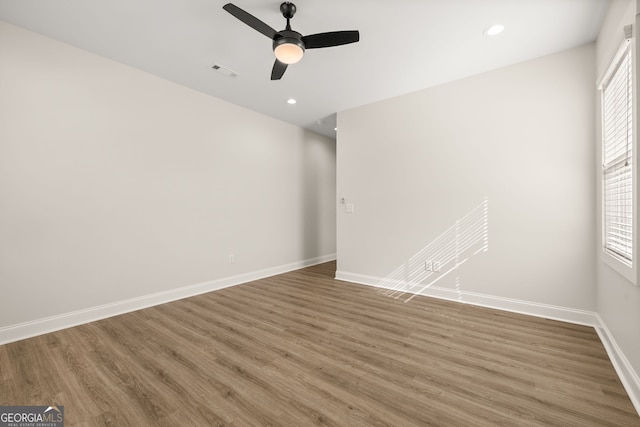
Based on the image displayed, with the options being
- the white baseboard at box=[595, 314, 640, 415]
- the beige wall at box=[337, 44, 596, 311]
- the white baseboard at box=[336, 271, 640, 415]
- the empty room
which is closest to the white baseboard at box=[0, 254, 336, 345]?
the empty room

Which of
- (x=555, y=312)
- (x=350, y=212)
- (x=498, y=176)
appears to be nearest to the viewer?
(x=555, y=312)

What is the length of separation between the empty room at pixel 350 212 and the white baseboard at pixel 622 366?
2 cm

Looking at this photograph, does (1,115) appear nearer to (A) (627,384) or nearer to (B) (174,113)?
(B) (174,113)

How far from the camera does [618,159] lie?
6.72 feet

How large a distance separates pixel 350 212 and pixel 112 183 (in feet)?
10.3

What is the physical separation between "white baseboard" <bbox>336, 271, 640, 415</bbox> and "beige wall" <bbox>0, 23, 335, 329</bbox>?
2.38 metres

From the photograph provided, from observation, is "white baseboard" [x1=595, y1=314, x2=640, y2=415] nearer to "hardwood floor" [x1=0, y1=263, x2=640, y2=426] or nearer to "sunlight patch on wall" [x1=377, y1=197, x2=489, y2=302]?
"hardwood floor" [x1=0, y1=263, x2=640, y2=426]

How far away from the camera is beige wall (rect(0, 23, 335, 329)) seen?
8.09 feet

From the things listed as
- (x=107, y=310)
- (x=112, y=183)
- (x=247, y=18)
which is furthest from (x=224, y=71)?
(x=107, y=310)

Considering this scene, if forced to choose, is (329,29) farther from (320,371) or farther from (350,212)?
(320,371)

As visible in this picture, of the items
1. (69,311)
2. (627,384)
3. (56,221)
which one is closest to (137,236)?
(56,221)

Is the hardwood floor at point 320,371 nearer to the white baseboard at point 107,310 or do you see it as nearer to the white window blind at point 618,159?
the white baseboard at point 107,310


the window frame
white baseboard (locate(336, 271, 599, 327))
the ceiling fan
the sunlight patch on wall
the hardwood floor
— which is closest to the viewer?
the hardwood floor

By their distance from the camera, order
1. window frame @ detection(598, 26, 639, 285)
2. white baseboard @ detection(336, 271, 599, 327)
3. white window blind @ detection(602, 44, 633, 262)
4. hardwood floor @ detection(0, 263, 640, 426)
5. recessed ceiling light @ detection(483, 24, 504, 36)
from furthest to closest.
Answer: white baseboard @ detection(336, 271, 599, 327) → recessed ceiling light @ detection(483, 24, 504, 36) → white window blind @ detection(602, 44, 633, 262) → window frame @ detection(598, 26, 639, 285) → hardwood floor @ detection(0, 263, 640, 426)
